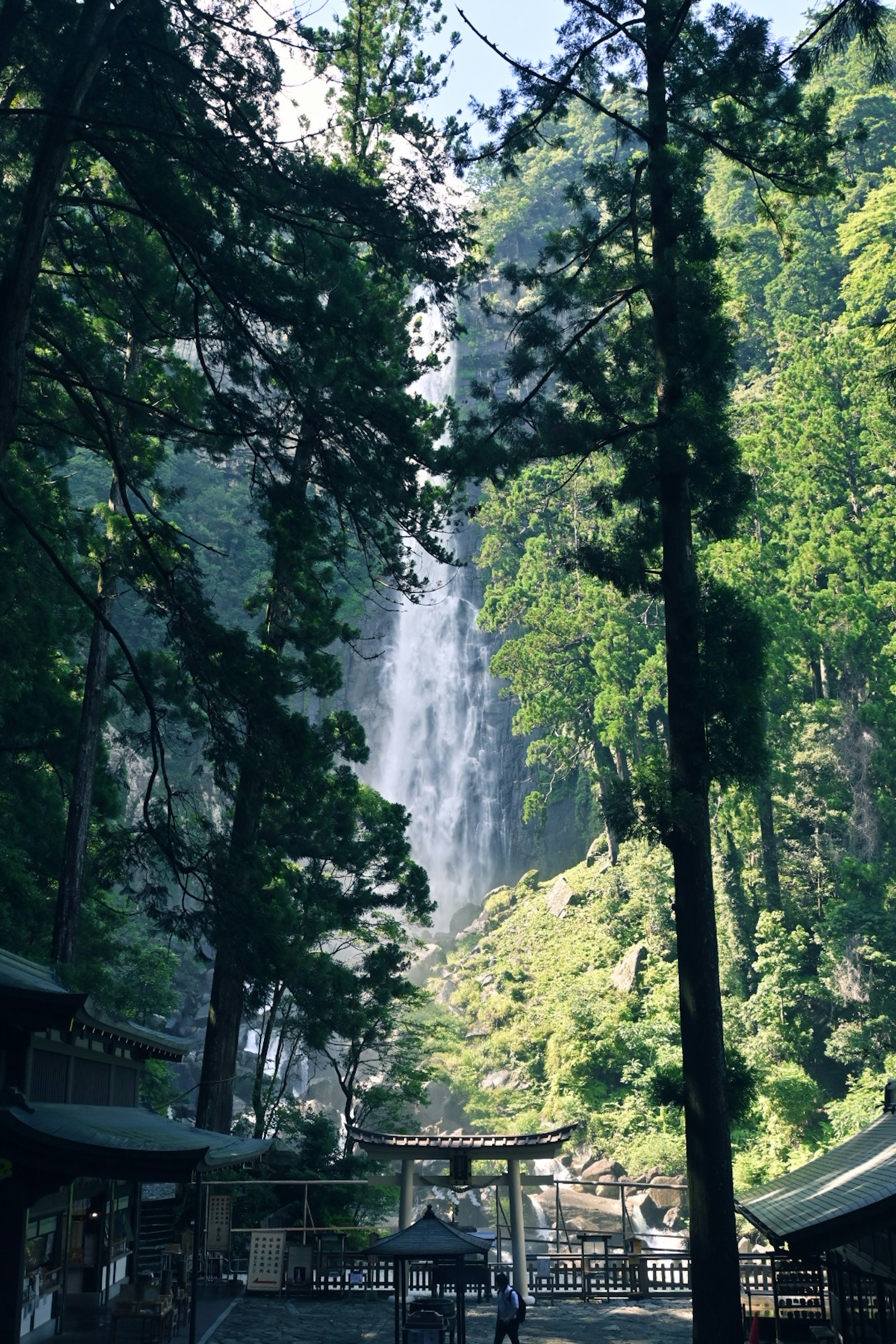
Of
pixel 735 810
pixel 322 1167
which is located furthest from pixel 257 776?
pixel 735 810

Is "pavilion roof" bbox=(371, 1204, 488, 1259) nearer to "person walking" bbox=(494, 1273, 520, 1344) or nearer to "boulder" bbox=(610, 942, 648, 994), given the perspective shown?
"person walking" bbox=(494, 1273, 520, 1344)

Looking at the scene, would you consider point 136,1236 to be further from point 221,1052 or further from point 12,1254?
point 12,1254

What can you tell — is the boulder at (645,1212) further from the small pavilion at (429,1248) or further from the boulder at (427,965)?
the small pavilion at (429,1248)

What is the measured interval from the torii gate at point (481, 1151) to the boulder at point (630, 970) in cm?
1782

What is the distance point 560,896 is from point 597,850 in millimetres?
3023

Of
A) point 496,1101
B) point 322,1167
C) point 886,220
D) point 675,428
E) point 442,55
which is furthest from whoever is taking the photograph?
point 886,220

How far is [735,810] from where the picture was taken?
31.0 m

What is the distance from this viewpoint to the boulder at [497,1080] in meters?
36.0

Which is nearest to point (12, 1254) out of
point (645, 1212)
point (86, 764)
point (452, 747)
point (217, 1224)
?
point (86, 764)

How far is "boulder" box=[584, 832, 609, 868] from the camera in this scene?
141 ft

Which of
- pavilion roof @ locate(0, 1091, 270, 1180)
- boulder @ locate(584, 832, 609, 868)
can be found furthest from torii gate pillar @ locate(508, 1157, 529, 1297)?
boulder @ locate(584, 832, 609, 868)

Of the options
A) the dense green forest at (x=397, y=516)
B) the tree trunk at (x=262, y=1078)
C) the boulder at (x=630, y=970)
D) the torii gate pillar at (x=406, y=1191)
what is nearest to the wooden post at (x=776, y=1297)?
the dense green forest at (x=397, y=516)

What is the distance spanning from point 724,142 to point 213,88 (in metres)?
5.96

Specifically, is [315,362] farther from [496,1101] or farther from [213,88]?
[496,1101]
